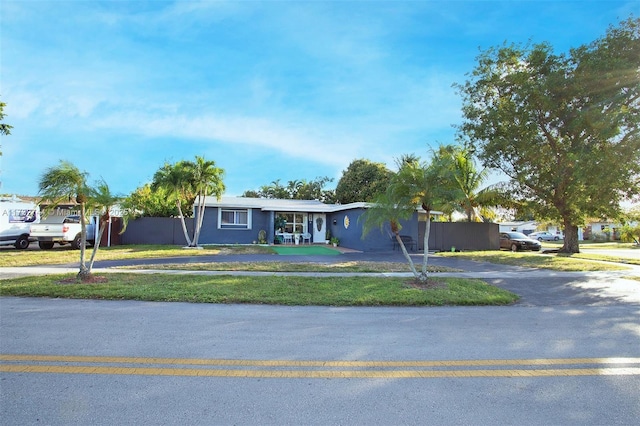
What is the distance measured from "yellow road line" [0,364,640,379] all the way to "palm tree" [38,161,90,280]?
20.9ft

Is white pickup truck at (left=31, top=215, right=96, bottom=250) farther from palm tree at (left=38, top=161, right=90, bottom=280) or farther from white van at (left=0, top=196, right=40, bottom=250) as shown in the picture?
palm tree at (left=38, top=161, right=90, bottom=280)

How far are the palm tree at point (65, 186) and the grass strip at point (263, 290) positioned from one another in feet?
4.07

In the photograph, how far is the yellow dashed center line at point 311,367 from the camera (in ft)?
13.2

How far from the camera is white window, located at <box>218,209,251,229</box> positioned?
24766 mm

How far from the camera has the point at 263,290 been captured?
8.82 m

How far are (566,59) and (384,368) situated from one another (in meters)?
20.8

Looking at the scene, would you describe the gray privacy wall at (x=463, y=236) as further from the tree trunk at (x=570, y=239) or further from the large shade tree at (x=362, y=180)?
the large shade tree at (x=362, y=180)

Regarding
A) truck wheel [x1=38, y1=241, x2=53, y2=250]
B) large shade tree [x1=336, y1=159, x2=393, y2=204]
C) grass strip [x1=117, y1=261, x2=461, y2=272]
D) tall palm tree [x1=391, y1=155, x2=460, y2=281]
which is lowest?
grass strip [x1=117, y1=261, x2=461, y2=272]

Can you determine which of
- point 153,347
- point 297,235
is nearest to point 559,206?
point 297,235

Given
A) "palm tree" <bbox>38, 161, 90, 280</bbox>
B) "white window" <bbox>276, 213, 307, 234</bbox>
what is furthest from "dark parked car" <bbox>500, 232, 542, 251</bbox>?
"palm tree" <bbox>38, 161, 90, 280</bbox>

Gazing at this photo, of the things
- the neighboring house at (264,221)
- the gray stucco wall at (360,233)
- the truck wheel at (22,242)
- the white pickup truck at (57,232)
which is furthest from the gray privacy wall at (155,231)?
the gray stucco wall at (360,233)

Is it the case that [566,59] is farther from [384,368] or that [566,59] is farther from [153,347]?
[153,347]

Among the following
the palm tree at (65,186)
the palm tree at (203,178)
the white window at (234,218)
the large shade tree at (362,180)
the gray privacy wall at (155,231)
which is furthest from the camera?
the large shade tree at (362,180)

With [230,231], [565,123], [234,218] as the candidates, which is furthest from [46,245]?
[565,123]
